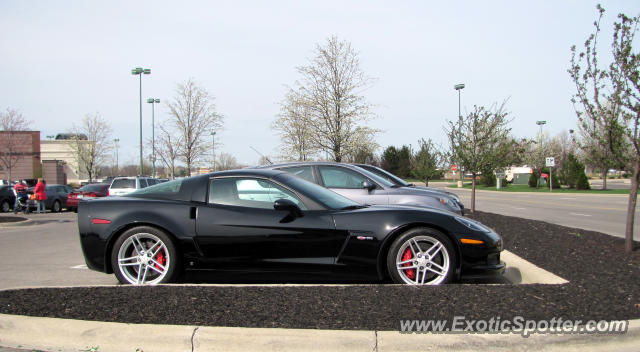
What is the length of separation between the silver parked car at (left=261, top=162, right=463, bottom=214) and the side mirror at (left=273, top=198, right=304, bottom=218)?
3.91 meters

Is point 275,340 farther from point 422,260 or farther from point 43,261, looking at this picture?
point 43,261

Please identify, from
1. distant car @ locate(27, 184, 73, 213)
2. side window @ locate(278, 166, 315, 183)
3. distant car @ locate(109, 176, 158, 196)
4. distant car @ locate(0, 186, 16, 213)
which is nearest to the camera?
side window @ locate(278, 166, 315, 183)

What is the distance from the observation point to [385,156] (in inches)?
2461

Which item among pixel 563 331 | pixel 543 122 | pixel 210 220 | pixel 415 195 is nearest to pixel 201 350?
pixel 210 220

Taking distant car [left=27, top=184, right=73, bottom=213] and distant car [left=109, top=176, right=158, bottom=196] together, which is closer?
distant car [left=109, top=176, right=158, bottom=196]

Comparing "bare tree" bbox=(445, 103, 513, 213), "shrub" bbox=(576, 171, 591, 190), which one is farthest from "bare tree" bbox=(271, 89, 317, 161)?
"shrub" bbox=(576, 171, 591, 190)

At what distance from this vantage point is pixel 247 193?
5.19m

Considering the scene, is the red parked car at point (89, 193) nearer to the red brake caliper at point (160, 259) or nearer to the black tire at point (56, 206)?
the black tire at point (56, 206)

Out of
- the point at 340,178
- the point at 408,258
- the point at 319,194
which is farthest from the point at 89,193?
the point at 408,258

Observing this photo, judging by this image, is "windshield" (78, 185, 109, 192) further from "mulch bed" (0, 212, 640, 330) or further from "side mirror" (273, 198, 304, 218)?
"side mirror" (273, 198, 304, 218)

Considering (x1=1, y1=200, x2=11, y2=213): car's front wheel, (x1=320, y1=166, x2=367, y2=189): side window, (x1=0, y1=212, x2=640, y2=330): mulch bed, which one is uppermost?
(x1=320, y1=166, x2=367, y2=189): side window

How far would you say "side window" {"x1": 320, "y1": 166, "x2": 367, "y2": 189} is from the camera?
904cm

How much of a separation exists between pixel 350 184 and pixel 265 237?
443 cm

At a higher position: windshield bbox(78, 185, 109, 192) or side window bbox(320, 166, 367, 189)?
side window bbox(320, 166, 367, 189)
